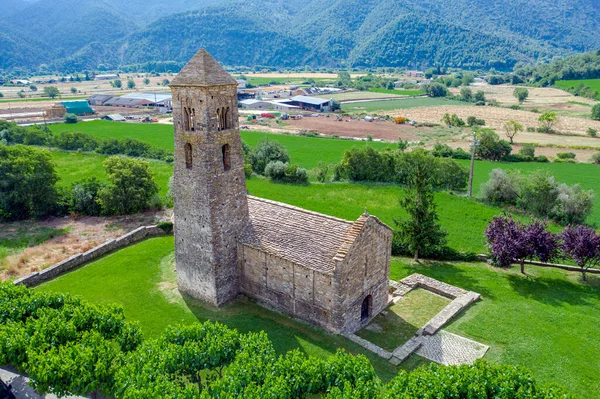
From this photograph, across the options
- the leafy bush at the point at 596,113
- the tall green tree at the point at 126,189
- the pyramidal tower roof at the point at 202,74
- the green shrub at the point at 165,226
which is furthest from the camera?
the leafy bush at the point at 596,113

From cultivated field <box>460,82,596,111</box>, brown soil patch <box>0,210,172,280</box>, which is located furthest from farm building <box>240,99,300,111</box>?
brown soil patch <box>0,210,172,280</box>

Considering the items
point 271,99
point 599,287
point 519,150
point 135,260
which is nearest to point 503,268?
point 599,287

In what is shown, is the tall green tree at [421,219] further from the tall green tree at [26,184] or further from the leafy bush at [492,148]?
the leafy bush at [492,148]

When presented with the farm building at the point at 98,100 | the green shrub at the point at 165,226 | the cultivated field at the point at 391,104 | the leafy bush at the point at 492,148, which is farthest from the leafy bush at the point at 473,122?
the farm building at the point at 98,100

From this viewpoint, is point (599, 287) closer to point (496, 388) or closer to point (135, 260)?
point (496, 388)

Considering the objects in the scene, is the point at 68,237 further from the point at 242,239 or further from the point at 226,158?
the point at 226,158

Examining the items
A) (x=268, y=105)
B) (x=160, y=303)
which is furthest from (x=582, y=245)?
(x=268, y=105)
